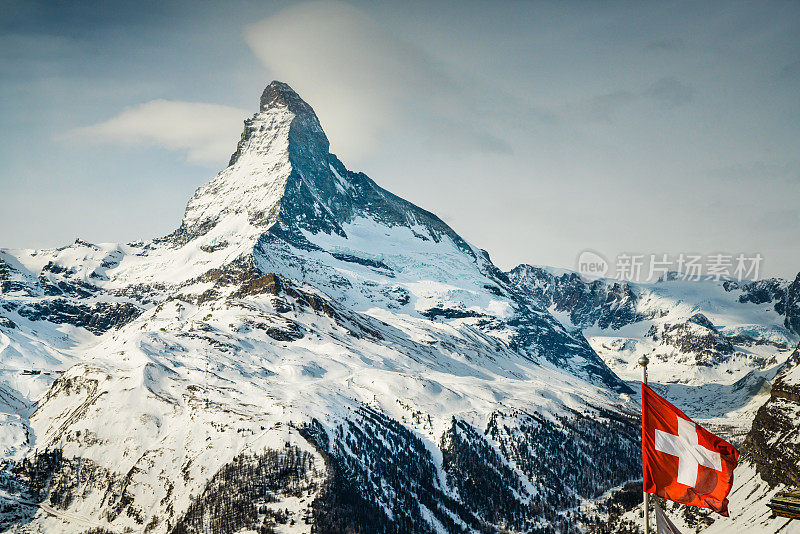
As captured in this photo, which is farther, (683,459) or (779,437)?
(779,437)

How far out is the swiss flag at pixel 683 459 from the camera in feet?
129

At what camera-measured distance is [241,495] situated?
169625mm

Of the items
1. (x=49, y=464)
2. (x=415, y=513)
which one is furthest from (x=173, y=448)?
(x=415, y=513)

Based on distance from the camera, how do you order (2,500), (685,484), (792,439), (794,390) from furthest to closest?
(2,500) < (794,390) < (792,439) < (685,484)

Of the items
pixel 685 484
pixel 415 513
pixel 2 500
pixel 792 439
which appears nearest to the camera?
pixel 685 484

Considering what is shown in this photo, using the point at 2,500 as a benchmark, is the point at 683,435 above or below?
above

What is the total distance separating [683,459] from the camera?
130 ft

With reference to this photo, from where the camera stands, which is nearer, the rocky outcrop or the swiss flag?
the swiss flag

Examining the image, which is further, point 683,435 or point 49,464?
point 49,464

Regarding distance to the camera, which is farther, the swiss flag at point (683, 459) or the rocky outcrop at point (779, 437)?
the rocky outcrop at point (779, 437)

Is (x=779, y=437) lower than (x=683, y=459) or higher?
lower

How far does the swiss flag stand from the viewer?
39438mm

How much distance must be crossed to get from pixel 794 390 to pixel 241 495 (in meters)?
136

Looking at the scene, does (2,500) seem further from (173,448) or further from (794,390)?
(794,390)
